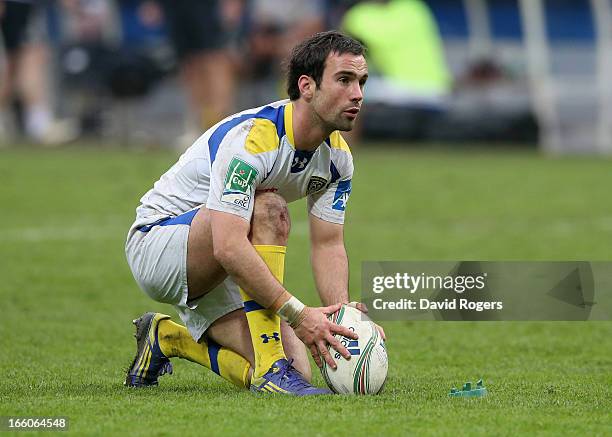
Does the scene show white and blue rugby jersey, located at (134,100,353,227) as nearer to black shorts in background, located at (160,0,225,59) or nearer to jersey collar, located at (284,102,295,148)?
jersey collar, located at (284,102,295,148)

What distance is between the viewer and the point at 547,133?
19.5 meters

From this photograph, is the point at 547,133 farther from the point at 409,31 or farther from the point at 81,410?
the point at 81,410

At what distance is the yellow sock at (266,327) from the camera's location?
196 inches

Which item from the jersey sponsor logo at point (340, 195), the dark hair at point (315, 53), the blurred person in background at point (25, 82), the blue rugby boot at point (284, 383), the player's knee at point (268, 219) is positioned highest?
the blurred person in background at point (25, 82)

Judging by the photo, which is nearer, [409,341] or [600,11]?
[409,341]

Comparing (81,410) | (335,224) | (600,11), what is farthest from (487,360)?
(600,11)

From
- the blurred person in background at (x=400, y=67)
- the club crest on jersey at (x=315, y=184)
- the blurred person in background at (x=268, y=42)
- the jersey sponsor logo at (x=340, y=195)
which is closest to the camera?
the club crest on jersey at (x=315, y=184)

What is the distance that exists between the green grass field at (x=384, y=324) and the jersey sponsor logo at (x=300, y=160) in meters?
0.86

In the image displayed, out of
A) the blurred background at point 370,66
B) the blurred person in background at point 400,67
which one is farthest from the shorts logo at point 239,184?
the blurred person in background at point 400,67

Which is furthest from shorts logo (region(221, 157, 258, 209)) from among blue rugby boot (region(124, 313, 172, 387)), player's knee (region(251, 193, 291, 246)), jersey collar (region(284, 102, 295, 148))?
blue rugby boot (region(124, 313, 172, 387))

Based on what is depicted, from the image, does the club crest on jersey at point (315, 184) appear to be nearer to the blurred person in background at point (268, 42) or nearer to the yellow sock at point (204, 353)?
the yellow sock at point (204, 353)

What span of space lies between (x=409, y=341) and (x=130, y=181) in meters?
7.63

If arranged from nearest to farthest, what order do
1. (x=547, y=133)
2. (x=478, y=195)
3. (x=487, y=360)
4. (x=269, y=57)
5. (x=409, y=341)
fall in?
(x=487, y=360) < (x=409, y=341) < (x=478, y=195) < (x=547, y=133) < (x=269, y=57)

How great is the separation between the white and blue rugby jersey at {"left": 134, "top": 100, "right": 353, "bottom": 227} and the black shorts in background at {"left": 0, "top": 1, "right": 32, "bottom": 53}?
15145 mm
